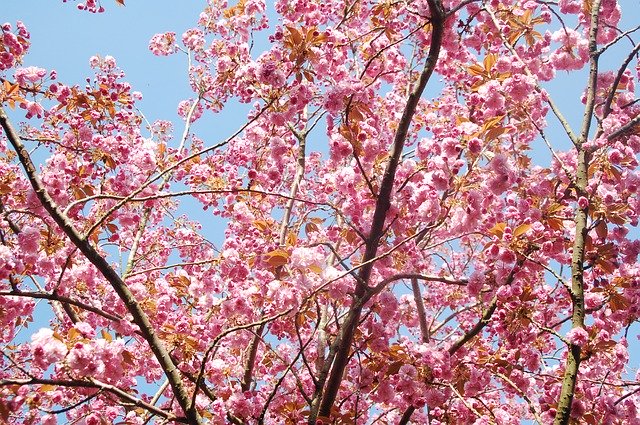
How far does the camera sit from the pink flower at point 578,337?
3586mm

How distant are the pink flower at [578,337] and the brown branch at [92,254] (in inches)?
96.5

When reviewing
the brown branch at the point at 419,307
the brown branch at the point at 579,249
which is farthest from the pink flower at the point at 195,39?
the brown branch at the point at 579,249

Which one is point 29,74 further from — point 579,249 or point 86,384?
point 579,249

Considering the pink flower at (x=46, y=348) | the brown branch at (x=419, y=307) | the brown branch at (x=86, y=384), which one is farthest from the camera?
the brown branch at (x=419, y=307)

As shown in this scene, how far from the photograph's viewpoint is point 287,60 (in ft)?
13.8

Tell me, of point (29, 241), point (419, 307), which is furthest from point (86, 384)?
point (419, 307)

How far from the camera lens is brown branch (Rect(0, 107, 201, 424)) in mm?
3189

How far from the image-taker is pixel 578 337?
3592 mm

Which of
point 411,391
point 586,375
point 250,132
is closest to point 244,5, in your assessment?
point 250,132

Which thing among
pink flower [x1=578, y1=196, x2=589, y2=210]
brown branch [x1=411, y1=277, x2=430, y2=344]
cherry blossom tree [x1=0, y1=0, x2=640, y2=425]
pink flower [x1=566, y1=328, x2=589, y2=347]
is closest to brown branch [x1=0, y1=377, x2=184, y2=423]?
cherry blossom tree [x1=0, y1=0, x2=640, y2=425]

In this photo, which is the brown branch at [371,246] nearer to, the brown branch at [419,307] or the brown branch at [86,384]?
the brown branch at [86,384]

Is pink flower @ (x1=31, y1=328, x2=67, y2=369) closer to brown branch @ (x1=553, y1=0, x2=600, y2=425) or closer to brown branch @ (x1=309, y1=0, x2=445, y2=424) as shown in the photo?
brown branch @ (x1=309, y1=0, x2=445, y2=424)

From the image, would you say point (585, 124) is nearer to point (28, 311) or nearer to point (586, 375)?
Answer: point (586, 375)

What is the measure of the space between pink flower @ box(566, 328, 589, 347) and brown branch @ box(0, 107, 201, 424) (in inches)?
96.5
